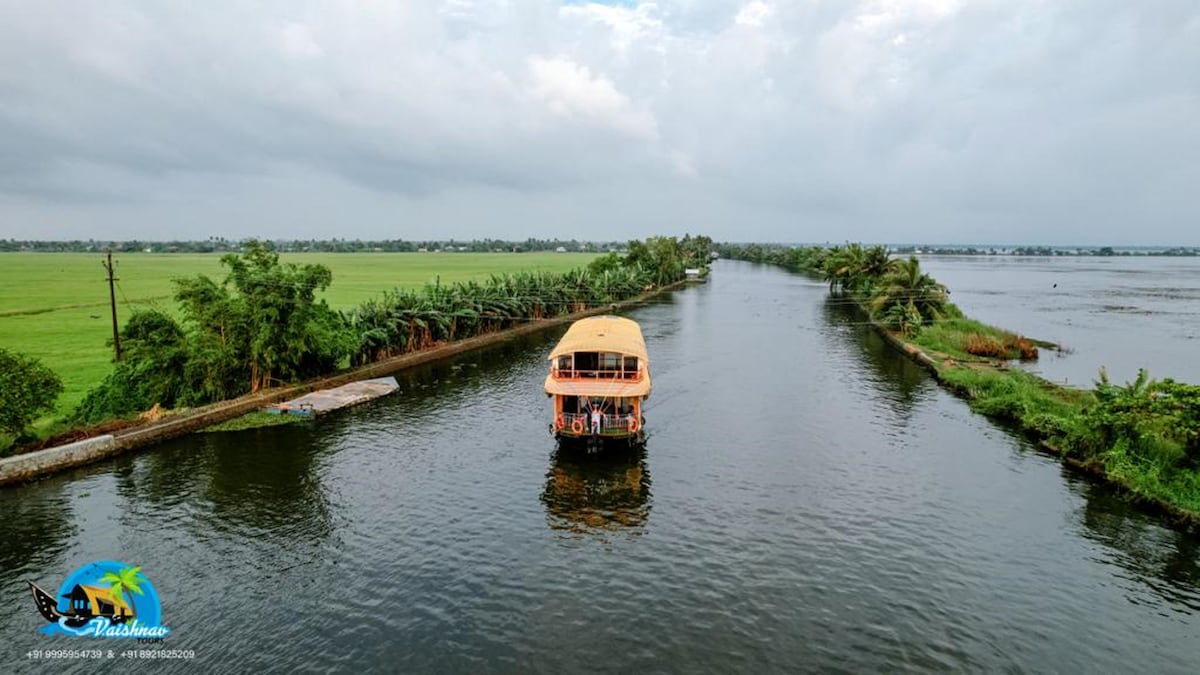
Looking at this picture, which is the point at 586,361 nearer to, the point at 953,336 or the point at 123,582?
the point at 123,582

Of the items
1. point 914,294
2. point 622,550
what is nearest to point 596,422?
point 622,550

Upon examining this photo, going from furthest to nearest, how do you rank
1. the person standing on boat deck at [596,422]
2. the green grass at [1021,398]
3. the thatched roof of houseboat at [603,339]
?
the green grass at [1021,398] → the thatched roof of houseboat at [603,339] → the person standing on boat deck at [596,422]

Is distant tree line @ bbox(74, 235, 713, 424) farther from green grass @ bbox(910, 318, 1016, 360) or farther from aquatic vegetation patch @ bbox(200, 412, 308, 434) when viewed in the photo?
green grass @ bbox(910, 318, 1016, 360)

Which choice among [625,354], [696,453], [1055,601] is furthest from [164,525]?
[1055,601]

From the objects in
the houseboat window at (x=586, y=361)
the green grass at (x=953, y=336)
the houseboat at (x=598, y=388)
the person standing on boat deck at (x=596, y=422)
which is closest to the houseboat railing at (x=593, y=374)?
the houseboat at (x=598, y=388)

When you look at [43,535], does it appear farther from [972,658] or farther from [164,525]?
[972,658]

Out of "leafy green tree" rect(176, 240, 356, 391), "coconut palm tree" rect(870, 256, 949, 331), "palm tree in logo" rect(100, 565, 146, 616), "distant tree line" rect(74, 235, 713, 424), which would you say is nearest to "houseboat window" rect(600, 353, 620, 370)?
"leafy green tree" rect(176, 240, 356, 391)

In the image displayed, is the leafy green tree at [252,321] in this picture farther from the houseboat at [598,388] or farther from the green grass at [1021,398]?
the green grass at [1021,398]
